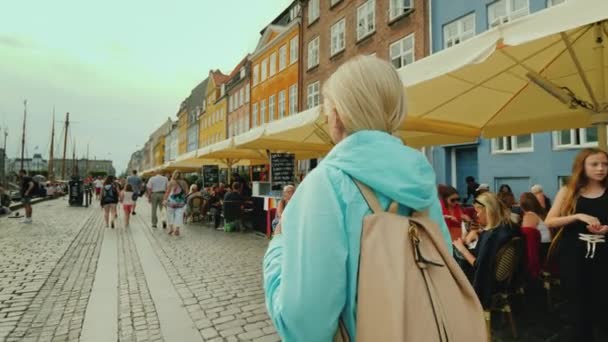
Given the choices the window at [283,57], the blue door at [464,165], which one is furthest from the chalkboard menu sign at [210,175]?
the window at [283,57]

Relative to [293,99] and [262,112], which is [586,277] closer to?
[293,99]

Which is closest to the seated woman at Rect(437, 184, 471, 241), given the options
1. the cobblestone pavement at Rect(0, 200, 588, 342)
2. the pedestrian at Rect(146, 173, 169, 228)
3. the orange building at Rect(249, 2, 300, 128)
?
the cobblestone pavement at Rect(0, 200, 588, 342)

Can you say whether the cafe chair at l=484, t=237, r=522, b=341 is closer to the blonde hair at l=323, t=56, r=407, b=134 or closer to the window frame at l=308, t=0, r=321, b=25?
the blonde hair at l=323, t=56, r=407, b=134

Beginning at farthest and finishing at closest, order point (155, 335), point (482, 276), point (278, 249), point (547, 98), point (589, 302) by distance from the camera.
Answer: point (547, 98), point (155, 335), point (482, 276), point (589, 302), point (278, 249)

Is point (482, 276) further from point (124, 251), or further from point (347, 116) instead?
point (124, 251)

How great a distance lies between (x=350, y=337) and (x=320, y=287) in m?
0.17

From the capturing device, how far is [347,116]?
1202mm

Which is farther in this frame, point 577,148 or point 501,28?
point 577,148

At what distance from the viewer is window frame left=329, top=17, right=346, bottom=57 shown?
23094 mm

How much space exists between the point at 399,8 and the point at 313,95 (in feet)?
27.7

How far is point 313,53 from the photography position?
2650 centimetres

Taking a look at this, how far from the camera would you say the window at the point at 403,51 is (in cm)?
1812

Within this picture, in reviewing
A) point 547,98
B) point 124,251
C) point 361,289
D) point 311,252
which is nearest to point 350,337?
point 361,289

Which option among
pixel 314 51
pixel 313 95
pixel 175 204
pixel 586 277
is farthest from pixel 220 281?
pixel 314 51
